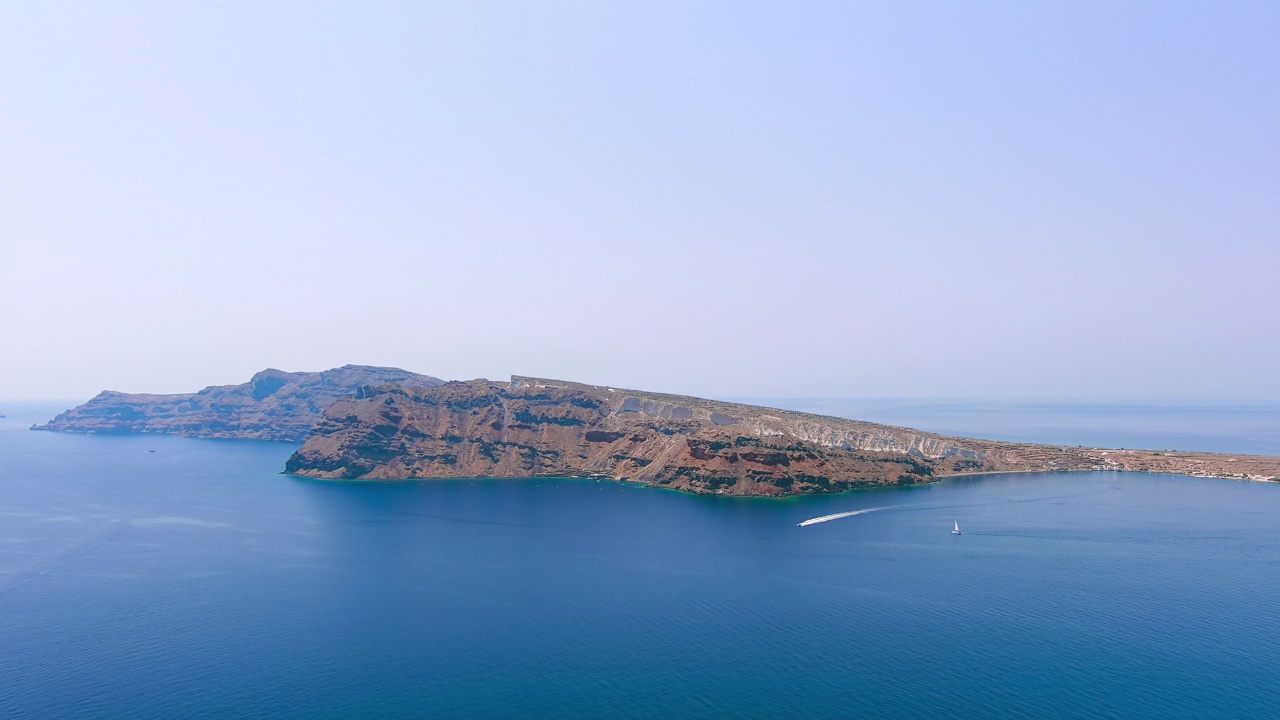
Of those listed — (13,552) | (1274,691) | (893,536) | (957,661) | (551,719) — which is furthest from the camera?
(893,536)

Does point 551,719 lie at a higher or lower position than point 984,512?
lower

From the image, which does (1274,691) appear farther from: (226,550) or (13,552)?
(13,552)

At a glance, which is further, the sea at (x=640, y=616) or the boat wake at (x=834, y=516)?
the boat wake at (x=834, y=516)

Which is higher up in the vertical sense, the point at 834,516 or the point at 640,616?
the point at 834,516

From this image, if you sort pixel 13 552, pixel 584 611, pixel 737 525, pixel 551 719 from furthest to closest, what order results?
pixel 737 525 → pixel 13 552 → pixel 584 611 → pixel 551 719

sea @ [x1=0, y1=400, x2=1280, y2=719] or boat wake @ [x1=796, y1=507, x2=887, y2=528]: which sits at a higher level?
boat wake @ [x1=796, y1=507, x2=887, y2=528]

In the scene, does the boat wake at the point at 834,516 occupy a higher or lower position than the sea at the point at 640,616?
higher

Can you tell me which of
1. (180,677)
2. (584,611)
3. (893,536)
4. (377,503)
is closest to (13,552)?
(377,503)

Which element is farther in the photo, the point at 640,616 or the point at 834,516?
the point at 834,516
